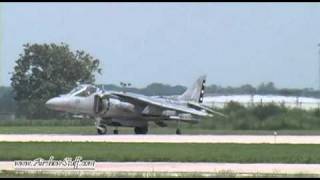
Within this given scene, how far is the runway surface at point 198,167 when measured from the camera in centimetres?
1709

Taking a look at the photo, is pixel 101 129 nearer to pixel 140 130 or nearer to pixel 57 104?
pixel 57 104

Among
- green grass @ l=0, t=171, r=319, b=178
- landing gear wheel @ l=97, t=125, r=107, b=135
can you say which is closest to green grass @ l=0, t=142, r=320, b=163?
green grass @ l=0, t=171, r=319, b=178

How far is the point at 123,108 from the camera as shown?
1780 inches

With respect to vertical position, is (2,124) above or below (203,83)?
below

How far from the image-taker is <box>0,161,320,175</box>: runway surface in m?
17.1

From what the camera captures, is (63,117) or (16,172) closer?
(16,172)

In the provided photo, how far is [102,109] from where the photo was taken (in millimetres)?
43625

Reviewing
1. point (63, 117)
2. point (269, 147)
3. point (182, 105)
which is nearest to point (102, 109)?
point (182, 105)

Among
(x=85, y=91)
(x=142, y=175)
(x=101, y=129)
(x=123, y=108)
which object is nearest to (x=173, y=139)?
(x=101, y=129)

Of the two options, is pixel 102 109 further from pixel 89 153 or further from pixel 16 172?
pixel 16 172

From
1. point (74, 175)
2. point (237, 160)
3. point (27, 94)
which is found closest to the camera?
point (74, 175)

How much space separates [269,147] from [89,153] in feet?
25.5

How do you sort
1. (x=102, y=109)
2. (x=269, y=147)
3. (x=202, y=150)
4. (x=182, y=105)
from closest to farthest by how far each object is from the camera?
1. (x=202, y=150)
2. (x=269, y=147)
3. (x=102, y=109)
4. (x=182, y=105)

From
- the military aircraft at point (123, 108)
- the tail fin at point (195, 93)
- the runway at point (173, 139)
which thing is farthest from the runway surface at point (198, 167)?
the tail fin at point (195, 93)
